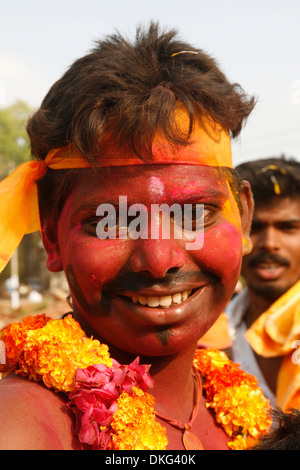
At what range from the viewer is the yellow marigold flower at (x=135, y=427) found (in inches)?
77.8

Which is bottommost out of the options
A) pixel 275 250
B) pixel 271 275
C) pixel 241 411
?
pixel 271 275

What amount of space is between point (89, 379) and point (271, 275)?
3.23 metres

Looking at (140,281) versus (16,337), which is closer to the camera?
(140,281)

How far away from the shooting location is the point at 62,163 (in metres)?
2.25

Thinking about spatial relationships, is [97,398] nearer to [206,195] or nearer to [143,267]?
[143,267]

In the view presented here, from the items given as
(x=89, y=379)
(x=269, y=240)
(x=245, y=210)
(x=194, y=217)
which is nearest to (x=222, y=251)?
(x=194, y=217)

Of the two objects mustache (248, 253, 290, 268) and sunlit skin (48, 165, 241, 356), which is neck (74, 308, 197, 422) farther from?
mustache (248, 253, 290, 268)

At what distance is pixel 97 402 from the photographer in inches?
78.0

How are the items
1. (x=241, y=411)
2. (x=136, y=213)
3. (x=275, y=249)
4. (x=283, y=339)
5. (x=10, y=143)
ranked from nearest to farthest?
(x=136, y=213) → (x=241, y=411) → (x=283, y=339) → (x=275, y=249) → (x=10, y=143)

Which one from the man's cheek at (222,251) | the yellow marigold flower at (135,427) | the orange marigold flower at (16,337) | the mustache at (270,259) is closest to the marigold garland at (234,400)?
the yellow marigold flower at (135,427)

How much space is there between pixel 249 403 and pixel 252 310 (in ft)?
9.14

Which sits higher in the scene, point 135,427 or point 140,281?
point 140,281

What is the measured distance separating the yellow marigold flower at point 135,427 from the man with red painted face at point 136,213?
0.07 metres

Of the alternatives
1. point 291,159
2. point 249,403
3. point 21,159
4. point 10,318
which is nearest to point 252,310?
point 291,159
